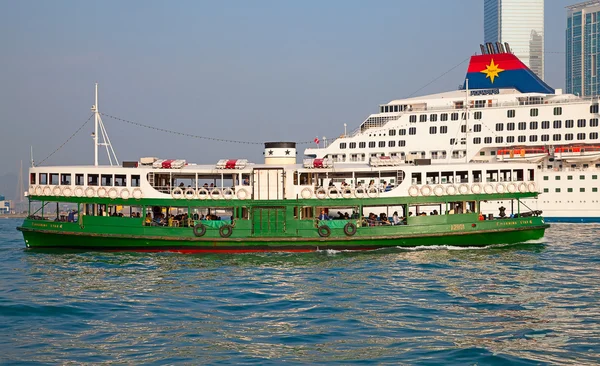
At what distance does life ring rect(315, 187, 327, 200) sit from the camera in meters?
28.3

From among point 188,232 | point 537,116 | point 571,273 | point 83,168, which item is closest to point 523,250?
point 571,273

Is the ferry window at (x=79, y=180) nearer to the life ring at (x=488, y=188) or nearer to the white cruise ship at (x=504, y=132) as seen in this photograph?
the life ring at (x=488, y=188)

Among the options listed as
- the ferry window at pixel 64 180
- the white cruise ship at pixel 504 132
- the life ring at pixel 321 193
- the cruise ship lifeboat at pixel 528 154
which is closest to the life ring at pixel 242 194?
the life ring at pixel 321 193

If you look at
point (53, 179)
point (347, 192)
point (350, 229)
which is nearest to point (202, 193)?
point (347, 192)

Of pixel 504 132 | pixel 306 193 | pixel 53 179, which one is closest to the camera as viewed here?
pixel 306 193

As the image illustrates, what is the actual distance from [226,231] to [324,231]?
152 inches

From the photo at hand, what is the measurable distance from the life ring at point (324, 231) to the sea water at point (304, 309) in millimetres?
1890

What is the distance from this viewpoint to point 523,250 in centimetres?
2797

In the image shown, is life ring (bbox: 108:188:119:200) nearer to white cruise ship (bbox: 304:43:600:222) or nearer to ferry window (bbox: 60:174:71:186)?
ferry window (bbox: 60:174:71:186)

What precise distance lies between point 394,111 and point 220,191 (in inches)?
1293

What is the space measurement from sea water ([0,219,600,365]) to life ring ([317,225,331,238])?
1890 mm

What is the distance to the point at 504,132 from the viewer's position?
54312 millimetres

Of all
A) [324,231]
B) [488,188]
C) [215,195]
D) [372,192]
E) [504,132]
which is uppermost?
[504,132]

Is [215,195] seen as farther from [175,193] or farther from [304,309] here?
[304,309]
